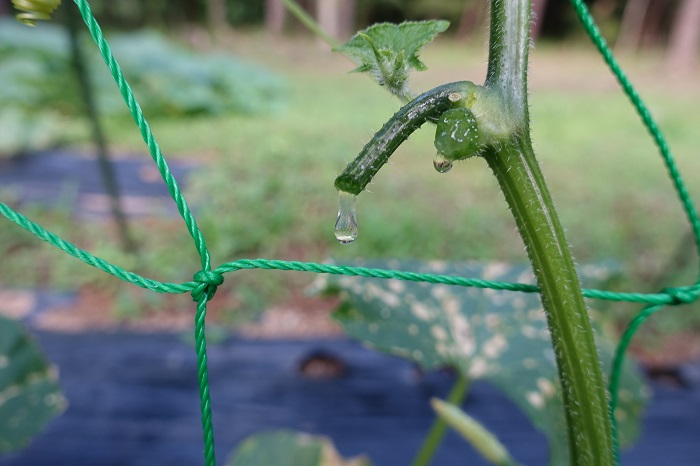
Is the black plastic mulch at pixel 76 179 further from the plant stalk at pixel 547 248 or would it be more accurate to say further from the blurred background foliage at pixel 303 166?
the plant stalk at pixel 547 248

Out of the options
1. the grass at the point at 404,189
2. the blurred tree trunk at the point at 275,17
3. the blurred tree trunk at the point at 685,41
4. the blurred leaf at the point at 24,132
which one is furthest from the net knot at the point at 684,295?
the blurred tree trunk at the point at 275,17

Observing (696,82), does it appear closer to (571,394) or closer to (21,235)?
(21,235)

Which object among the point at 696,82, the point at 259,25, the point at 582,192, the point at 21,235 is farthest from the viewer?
the point at 259,25

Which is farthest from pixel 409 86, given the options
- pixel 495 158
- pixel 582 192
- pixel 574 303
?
pixel 582 192

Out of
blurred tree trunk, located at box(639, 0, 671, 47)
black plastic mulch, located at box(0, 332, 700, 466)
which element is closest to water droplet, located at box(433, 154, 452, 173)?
black plastic mulch, located at box(0, 332, 700, 466)

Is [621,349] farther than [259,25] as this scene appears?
No

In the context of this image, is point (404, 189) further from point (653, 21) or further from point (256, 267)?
point (653, 21)
